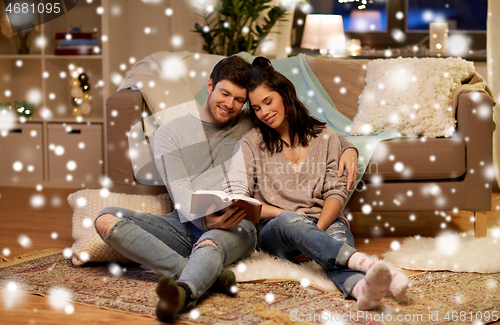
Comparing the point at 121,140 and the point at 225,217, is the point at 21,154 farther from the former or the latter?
the point at 225,217

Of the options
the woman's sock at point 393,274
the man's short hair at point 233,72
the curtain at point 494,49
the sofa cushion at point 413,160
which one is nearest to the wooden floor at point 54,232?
the sofa cushion at point 413,160

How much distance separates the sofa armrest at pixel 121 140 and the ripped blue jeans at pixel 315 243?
0.73 metres

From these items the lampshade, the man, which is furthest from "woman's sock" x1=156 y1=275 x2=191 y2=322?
the lampshade

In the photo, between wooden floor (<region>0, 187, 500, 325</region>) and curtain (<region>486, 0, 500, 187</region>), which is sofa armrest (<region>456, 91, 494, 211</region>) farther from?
curtain (<region>486, 0, 500, 187</region>)

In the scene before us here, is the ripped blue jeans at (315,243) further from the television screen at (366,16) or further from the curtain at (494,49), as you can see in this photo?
the television screen at (366,16)

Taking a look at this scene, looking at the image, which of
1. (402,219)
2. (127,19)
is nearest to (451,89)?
(402,219)

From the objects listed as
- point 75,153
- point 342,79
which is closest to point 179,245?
point 342,79

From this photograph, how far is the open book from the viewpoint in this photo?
4.08 ft

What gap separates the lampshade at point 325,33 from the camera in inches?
116

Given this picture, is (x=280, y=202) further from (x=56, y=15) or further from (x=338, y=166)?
(x=56, y=15)

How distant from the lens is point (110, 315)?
117cm

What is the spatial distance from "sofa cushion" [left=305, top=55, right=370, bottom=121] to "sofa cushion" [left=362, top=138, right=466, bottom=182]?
1.61 feet

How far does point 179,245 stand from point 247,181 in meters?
0.29

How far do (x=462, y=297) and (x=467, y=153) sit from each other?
82cm
